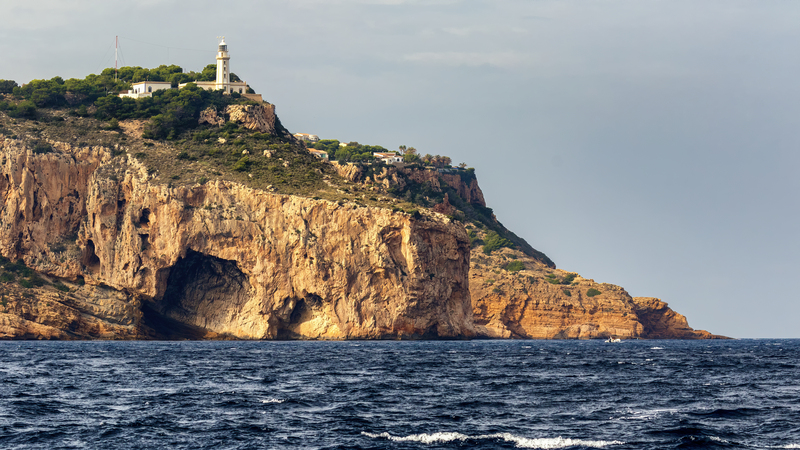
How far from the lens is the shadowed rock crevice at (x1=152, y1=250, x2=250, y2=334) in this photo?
93125mm

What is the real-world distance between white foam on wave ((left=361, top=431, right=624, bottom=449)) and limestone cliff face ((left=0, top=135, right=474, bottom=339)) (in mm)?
64392

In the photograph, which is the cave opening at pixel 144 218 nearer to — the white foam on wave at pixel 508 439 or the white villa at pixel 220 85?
the white villa at pixel 220 85

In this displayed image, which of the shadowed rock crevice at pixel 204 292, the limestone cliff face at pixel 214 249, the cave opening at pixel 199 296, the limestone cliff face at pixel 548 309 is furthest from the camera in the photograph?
the limestone cliff face at pixel 548 309

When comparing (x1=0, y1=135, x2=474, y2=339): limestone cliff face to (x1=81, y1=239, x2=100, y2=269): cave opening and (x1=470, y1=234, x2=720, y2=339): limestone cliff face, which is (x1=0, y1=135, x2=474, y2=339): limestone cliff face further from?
(x1=470, y1=234, x2=720, y2=339): limestone cliff face

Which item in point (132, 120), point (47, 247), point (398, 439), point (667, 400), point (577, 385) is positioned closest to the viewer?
point (398, 439)

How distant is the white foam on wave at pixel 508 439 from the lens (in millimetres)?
25297

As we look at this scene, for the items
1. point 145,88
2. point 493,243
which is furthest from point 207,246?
point 493,243

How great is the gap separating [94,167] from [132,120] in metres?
11.9

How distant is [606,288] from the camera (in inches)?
5330

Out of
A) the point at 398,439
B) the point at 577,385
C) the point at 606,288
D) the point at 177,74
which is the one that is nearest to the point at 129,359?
the point at 577,385

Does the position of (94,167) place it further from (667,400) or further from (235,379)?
(667,400)

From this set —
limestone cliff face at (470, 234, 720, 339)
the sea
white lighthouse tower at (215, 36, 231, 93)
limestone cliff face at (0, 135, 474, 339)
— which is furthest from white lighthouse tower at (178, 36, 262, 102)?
the sea

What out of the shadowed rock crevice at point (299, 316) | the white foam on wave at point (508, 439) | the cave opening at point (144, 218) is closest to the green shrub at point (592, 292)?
the shadowed rock crevice at point (299, 316)

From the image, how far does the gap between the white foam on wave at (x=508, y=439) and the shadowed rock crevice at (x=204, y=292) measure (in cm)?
6852
